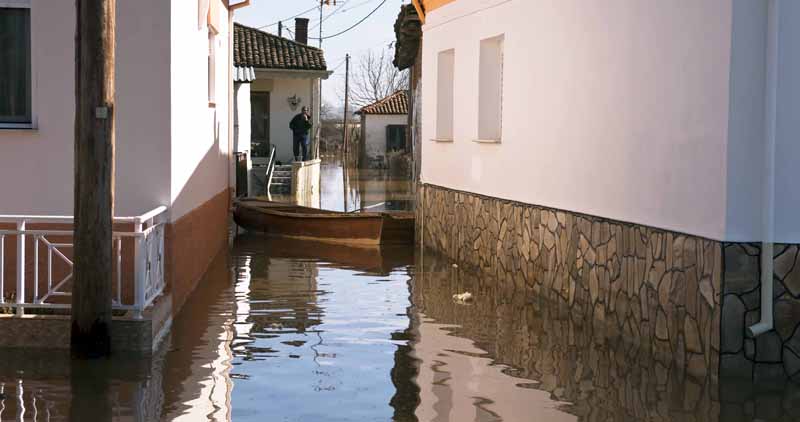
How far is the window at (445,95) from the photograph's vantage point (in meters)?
17.8

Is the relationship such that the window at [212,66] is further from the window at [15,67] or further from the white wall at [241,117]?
the white wall at [241,117]

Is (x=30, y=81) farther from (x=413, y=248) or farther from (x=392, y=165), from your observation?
(x=392, y=165)

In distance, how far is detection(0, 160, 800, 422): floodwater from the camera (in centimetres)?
750

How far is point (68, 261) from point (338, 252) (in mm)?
8781

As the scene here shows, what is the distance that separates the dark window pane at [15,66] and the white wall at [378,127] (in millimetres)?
57435

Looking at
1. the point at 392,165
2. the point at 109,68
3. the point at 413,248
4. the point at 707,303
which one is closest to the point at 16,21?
the point at 109,68

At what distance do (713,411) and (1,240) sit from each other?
5.36 meters

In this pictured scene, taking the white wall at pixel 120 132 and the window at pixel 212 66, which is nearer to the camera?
the white wall at pixel 120 132

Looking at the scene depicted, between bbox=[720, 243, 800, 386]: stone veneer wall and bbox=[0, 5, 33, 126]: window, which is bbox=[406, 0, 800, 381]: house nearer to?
bbox=[720, 243, 800, 386]: stone veneer wall

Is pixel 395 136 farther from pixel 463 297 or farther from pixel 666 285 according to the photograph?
pixel 666 285

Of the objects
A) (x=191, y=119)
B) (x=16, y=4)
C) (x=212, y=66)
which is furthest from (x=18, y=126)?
(x=212, y=66)

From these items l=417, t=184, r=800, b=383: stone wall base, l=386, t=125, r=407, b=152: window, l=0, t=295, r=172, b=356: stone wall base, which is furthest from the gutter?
l=0, t=295, r=172, b=356: stone wall base

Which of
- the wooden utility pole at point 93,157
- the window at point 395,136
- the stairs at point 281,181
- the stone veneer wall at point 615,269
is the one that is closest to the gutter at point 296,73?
the stairs at point 281,181

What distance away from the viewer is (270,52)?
3950 centimetres
